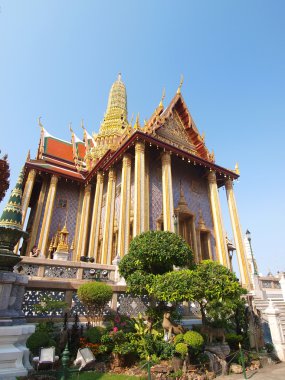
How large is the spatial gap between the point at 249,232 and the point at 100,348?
9.44 metres

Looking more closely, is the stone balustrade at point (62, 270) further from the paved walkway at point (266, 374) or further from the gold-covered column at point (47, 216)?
the gold-covered column at point (47, 216)

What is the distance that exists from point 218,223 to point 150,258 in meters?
8.55

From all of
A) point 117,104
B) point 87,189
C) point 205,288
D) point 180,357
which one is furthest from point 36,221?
point 117,104

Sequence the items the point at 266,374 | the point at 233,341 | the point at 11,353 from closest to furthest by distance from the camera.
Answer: the point at 11,353, the point at 266,374, the point at 233,341

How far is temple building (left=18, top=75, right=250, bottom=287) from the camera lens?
39.9 feet

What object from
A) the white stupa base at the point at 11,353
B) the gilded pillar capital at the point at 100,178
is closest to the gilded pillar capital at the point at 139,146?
the gilded pillar capital at the point at 100,178

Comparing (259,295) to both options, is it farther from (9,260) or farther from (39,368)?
(9,260)

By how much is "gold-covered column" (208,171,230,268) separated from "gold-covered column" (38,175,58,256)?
30.7ft

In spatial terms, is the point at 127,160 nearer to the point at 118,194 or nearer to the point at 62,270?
the point at 118,194

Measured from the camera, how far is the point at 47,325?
18.3 ft

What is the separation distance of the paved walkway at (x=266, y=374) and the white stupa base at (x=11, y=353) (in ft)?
13.1

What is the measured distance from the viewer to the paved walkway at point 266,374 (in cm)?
535

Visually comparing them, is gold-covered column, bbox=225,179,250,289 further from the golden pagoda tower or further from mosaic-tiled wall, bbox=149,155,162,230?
the golden pagoda tower

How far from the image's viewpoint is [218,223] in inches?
562
